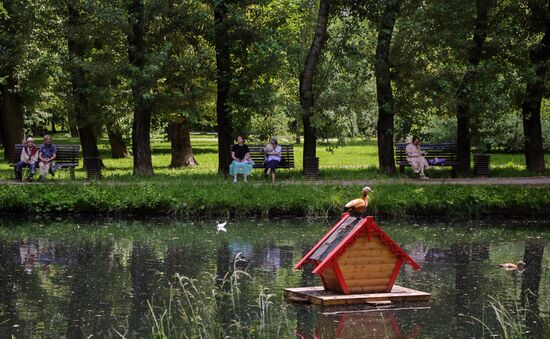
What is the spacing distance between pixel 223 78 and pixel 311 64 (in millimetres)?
2753

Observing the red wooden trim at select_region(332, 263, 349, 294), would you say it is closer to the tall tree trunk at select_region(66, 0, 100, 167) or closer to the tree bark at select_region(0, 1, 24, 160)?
the tall tree trunk at select_region(66, 0, 100, 167)

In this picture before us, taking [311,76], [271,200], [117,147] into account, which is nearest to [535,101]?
[311,76]

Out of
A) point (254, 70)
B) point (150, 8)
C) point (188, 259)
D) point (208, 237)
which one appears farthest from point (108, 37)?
point (188, 259)

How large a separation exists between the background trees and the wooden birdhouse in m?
15.0

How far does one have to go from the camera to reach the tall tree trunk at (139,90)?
29545 mm

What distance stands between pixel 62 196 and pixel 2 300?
1122 centimetres

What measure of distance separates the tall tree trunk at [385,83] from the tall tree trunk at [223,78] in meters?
Result: 4.63

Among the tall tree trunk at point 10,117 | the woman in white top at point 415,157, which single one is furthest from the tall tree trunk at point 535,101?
the tall tree trunk at point 10,117

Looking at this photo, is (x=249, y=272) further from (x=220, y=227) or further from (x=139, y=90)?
(x=139, y=90)

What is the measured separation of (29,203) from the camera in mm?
25344

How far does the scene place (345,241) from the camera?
14.1 metres

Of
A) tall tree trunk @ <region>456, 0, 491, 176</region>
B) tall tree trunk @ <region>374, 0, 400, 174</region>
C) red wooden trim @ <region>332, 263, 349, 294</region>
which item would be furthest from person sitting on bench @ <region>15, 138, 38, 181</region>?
red wooden trim @ <region>332, 263, 349, 294</region>

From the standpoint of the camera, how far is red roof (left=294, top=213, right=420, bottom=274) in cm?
1407

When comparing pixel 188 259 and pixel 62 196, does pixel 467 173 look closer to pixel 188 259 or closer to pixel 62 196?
pixel 62 196
